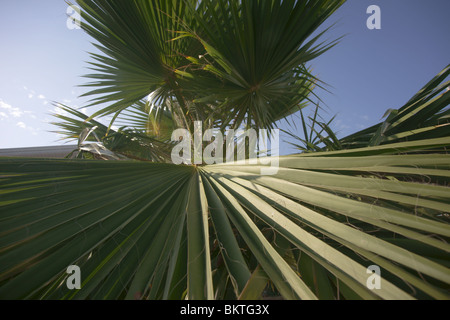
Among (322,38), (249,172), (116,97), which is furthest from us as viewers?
(116,97)

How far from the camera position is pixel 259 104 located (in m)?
1.52

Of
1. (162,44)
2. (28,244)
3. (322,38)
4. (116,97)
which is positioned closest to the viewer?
(28,244)

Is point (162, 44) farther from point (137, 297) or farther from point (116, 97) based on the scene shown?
point (137, 297)

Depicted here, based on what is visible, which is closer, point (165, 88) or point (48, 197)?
point (48, 197)

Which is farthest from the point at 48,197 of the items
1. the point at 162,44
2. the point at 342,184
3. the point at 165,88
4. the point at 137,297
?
the point at 165,88

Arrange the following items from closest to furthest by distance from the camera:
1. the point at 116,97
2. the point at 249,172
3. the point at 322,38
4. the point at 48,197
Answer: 1. the point at 48,197
2. the point at 249,172
3. the point at 322,38
4. the point at 116,97

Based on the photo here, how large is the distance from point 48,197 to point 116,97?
138 cm

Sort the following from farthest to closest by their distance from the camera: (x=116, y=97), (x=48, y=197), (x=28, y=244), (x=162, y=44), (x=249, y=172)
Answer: (x=116, y=97), (x=162, y=44), (x=249, y=172), (x=48, y=197), (x=28, y=244)

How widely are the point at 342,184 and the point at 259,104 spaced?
111 cm

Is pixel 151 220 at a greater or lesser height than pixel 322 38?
lesser

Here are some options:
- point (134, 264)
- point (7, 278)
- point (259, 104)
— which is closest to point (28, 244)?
point (7, 278)

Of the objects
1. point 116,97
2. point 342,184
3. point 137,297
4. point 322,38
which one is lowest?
point 137,297

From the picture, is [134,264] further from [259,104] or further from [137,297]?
[259,104]
